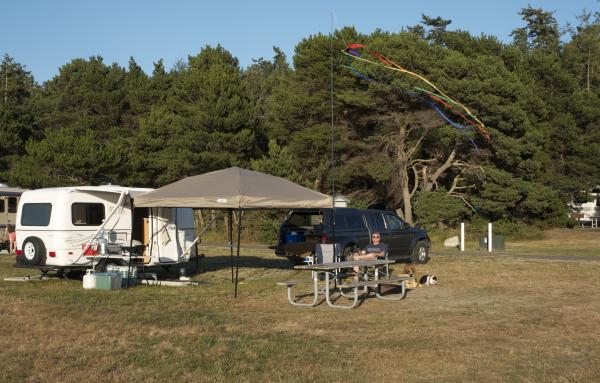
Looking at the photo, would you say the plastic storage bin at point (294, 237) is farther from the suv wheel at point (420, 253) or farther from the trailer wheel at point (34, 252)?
the trailer wheel at point (34, 252)

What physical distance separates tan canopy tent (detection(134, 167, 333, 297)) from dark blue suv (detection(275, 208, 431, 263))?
3.46m

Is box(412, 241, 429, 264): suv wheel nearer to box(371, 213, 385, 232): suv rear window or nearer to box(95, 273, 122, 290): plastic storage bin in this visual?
box(371, 213, 385, 232): suv rear window

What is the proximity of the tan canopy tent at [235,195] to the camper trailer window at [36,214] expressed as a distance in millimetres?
2928

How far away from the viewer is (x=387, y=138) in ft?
124

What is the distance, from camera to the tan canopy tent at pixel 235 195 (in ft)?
41.5

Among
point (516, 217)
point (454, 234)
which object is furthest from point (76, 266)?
point (516, 217)

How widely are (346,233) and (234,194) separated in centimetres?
597

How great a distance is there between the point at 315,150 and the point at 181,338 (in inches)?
1251

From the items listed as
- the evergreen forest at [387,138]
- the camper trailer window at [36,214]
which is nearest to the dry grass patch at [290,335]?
the camper trailer window at [36,214]

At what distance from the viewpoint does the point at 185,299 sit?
12586 millimetres

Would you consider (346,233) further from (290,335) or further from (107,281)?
(290,335)

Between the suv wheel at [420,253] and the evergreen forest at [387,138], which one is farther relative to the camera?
the evergreen forest at [387,138]

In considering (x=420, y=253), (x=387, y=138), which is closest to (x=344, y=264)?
(x=420, y=253)

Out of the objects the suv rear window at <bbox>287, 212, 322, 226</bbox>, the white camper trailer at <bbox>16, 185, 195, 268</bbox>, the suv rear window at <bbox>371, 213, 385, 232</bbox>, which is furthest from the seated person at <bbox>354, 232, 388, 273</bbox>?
the white camper trailer at <bbox>16, 185, 195, 268</bbox>
